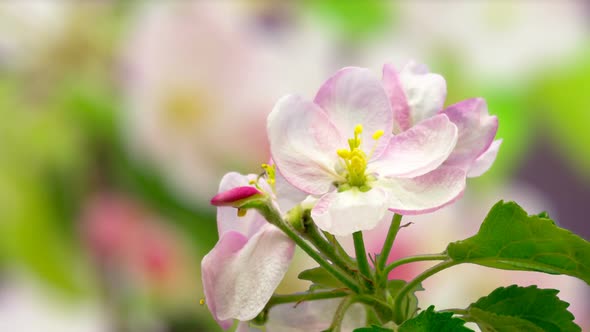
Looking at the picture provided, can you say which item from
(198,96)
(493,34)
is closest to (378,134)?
(198,96)

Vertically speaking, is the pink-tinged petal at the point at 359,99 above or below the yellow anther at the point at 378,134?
above

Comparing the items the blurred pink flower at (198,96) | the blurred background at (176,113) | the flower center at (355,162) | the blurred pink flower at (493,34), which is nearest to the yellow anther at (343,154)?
the flower center at (355,162)

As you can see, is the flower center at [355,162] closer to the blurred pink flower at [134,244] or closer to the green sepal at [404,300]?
the green sepal at [404,300]

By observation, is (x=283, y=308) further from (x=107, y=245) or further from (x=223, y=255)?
(x=107, y=245)

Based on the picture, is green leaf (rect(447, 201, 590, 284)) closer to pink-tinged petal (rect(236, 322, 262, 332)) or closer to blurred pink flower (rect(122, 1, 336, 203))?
pink-tinged petal (rect(236, 322, 262, 332))

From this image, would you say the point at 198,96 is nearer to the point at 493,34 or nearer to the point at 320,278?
the point at 493,34

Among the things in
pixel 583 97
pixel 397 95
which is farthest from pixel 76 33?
pixel 397 95

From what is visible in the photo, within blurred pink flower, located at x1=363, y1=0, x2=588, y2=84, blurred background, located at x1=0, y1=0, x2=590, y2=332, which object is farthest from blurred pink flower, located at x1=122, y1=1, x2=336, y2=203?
blurred pink flower, located at x1=363, y1=0, x2=588, y2=84
